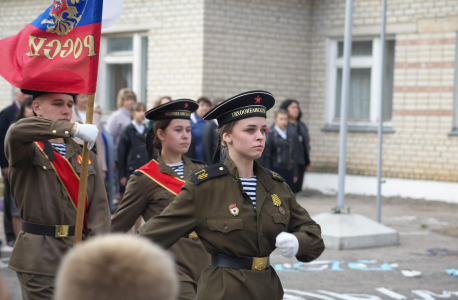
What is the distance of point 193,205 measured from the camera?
4.06 m

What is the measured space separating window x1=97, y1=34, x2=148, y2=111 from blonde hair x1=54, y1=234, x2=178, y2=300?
16037 millimetres

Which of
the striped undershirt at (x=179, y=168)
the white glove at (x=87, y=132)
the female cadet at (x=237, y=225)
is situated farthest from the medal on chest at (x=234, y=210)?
the striped undershirt at (x=179, y=168)

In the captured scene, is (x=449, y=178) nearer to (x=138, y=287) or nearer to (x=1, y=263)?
(x=1, y=263)

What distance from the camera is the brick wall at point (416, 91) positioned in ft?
51.2

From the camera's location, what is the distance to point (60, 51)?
5082mm

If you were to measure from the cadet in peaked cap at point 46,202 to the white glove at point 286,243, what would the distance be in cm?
155

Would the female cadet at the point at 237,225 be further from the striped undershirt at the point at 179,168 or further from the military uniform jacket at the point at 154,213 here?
the striped undershirt at the point at 179,168

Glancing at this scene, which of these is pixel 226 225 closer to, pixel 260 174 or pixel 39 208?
pixel 260 174

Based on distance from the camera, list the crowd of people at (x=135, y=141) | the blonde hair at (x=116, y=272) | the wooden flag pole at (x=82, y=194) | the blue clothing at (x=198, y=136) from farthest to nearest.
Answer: the blue clothing at (x=198, y=136) < the crowd of people at (x=135, y=141) < the wooden flag pole at (x=82, y=194) < the blonde hair at (x=116, y=272)

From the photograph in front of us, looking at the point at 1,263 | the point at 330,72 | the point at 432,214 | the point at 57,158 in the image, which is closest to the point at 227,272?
the point at 57,158

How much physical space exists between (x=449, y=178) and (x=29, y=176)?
39.6 feet

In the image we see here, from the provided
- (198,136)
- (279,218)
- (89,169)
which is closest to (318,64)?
(198,136)

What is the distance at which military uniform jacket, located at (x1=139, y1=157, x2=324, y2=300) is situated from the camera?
4.02 m

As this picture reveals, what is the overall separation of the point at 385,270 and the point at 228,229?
5292 mm
